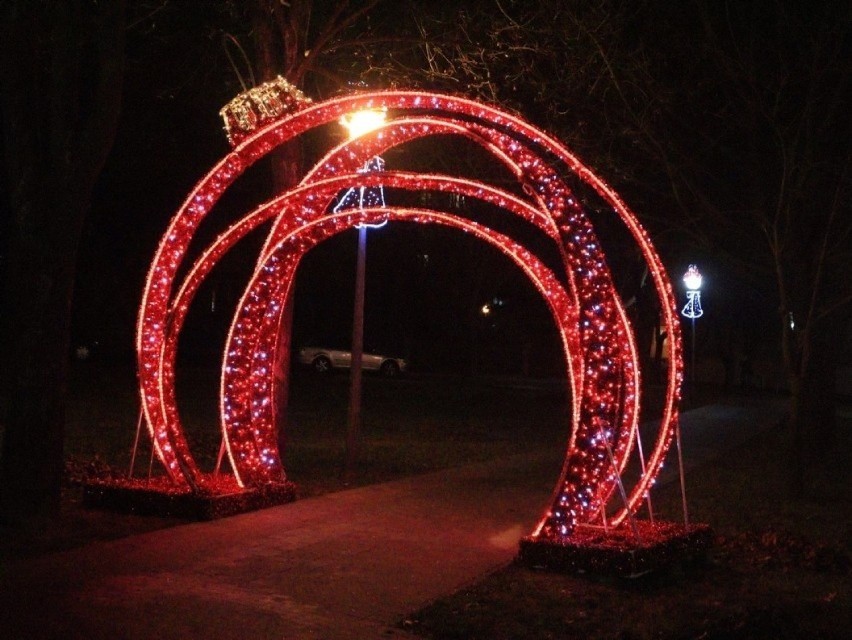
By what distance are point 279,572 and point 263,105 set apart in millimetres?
4533

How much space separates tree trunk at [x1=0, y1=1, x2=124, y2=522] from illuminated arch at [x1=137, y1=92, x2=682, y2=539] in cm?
96

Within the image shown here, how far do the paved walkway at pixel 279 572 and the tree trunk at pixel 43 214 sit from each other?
1.30 meters

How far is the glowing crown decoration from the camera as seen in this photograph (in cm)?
1089

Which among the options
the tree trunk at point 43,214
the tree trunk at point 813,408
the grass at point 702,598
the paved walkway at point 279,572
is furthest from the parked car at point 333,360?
the tree trunk at point 43,214

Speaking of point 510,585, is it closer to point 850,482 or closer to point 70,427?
point 850,482

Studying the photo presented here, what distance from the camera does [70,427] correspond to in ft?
64.3

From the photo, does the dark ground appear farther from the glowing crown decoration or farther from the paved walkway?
the glowing crown decoration

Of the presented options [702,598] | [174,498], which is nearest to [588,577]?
[702,598]

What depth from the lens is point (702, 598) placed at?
834 cm

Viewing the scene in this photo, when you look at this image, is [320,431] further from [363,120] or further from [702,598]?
[702,598]

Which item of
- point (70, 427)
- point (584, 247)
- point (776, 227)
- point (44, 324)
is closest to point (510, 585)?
point (584, 247)

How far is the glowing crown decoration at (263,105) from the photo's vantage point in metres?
10.9

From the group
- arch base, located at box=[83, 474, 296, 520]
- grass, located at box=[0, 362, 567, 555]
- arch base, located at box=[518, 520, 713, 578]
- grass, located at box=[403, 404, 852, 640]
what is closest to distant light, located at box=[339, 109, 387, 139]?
arch base, located at box=[83, 474, 296, 520]

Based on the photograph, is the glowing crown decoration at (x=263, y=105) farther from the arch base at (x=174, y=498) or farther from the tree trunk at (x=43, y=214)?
the arch base at (x=174, y=498)
